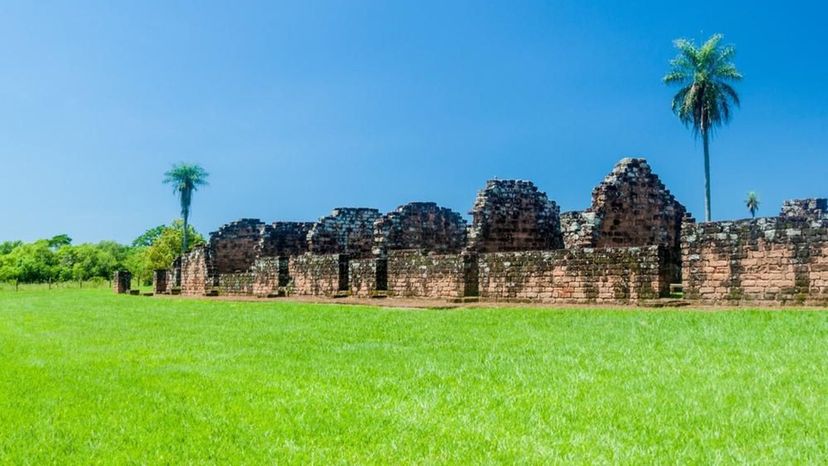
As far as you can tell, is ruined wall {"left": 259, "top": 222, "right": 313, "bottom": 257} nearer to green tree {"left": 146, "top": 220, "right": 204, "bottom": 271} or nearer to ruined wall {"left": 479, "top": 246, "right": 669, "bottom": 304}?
ruined wall {"left": 479, "top": 246, "right": 669, "bottom": 304}

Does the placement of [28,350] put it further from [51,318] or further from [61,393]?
[51,318]

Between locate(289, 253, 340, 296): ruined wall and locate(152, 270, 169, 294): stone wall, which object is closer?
locate(289, 253, 340, 296): ruined wall

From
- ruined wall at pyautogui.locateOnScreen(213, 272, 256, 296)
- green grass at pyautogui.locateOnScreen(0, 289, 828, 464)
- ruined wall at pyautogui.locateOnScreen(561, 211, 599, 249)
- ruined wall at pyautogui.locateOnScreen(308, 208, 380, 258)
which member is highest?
ruined wall at pyautogui.locateOnScreen(308, 208, 380, 258)

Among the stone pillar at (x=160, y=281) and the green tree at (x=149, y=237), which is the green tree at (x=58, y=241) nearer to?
the green tree at (x=149, y=237)

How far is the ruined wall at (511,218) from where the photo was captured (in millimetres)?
22016

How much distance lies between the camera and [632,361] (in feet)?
27.8

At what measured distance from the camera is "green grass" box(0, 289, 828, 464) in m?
5.20

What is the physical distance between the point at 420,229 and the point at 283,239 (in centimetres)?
877

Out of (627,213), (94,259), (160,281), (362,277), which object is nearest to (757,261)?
(627,213)

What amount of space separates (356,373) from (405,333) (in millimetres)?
3899

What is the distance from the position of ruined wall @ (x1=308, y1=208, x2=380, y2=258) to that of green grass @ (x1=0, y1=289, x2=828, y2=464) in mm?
16243

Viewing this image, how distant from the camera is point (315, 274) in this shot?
Answer: 81.0ft

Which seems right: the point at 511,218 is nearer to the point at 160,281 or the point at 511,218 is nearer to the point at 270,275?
the point at 270,275

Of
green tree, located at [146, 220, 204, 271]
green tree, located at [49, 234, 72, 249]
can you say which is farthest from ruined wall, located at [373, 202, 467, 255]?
green tree, located at [49, 234, 72, 249]
